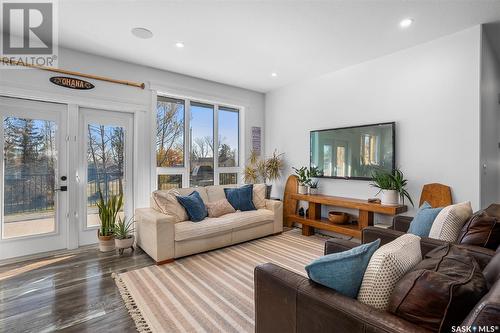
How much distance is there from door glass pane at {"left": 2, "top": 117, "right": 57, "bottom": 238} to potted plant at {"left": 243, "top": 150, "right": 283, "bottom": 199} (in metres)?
3.15

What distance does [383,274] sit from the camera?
3.41 feet

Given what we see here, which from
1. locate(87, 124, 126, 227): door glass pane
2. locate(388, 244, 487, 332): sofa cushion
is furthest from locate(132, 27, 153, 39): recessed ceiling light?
locate(388, 244, 487, 332): sofa cushion

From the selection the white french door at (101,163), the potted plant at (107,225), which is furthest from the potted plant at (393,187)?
the white french door at (101,163)

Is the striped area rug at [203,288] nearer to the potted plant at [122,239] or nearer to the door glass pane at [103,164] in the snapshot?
the potted plant at [122,239]

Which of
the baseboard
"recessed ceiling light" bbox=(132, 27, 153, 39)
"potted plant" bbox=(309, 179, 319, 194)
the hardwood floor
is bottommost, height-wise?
the hardwood floor

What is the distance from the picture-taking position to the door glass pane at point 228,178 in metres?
5.01

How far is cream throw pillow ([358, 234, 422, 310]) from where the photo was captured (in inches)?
40.8

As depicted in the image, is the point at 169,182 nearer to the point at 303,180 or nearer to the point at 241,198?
the point at 241,198

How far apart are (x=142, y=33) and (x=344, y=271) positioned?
127 inches

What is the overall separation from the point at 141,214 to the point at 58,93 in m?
1.95

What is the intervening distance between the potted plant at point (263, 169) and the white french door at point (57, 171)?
219 cm

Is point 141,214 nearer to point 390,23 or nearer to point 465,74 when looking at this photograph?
point 390,23

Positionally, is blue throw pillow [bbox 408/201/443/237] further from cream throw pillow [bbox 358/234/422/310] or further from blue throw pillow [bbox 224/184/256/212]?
blue throw pillow [bbox 224/184/256/212]

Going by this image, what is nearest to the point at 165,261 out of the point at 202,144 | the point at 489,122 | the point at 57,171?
the point at 57,171
